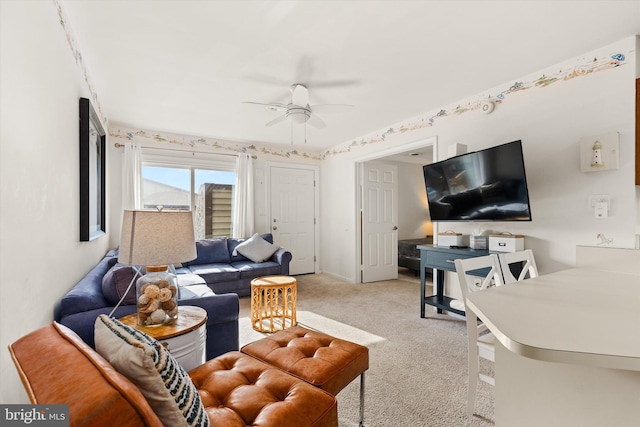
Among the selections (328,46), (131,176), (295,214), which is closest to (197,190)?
(131,176)

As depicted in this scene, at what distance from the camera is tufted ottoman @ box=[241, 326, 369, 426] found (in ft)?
4.51

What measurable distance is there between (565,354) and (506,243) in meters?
2.31

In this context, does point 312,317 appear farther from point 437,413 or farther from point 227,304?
point 437,413

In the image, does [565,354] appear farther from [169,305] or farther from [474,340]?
[169,305]

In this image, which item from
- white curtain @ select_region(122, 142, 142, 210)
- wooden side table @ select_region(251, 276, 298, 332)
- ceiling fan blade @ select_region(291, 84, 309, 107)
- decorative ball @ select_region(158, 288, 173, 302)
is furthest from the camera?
white curtain @ select_region(122, 142, 142, 210)

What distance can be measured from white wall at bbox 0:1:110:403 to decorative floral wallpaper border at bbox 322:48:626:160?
3426 millimetres

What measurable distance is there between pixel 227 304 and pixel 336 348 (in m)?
0.91

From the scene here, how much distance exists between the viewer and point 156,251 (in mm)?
1520

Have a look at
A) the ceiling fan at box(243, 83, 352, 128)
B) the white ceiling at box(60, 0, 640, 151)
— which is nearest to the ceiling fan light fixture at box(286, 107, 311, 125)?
the ceiling fan at box(243, 83, 352, 128)

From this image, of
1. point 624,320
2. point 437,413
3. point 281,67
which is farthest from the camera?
point 281,67

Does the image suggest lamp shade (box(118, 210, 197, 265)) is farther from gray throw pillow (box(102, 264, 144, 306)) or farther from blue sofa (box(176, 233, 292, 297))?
blue sofa (box(176, 233, 292, 297))

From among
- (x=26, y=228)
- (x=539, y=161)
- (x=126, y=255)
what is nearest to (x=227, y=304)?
(x=126, y=255)

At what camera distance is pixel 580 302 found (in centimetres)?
105

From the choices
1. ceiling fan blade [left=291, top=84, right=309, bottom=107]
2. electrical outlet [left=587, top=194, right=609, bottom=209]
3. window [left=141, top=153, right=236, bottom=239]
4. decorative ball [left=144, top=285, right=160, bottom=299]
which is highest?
ceiling fan blade [left=291, top=84, right=309, bottom=107]
